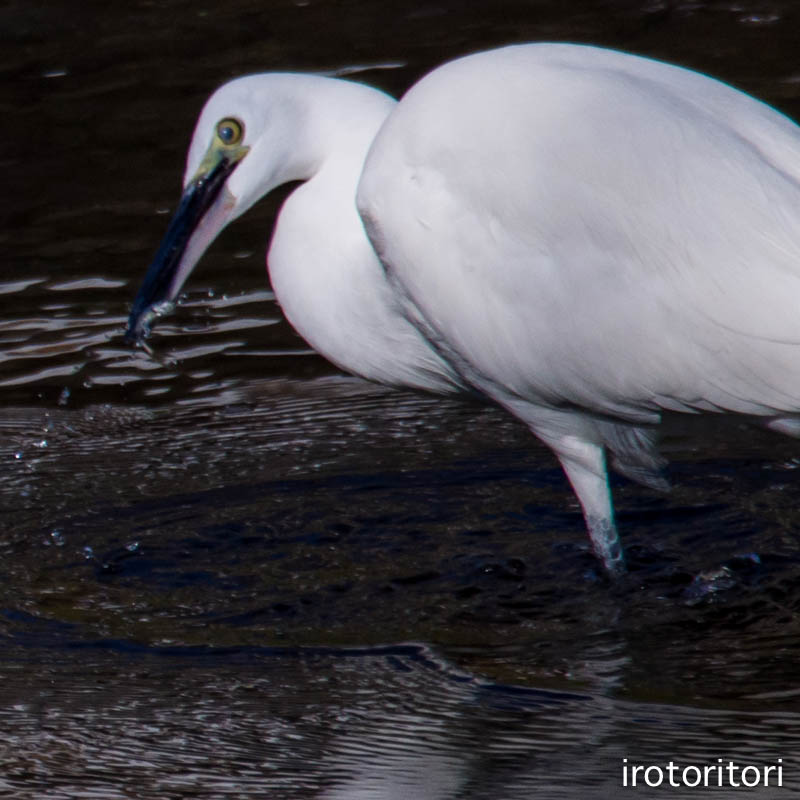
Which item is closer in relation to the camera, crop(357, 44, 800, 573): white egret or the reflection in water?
the reflection in water

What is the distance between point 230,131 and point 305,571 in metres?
0.90

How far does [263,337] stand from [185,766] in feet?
7.37

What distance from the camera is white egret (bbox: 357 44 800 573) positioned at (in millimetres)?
2881

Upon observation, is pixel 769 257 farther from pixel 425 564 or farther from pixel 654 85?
pixel 425 564

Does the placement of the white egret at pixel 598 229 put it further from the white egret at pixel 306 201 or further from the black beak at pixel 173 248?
the black beak at pixel 173 248

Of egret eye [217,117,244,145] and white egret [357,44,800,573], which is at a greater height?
egret eye [217,117,244,145]

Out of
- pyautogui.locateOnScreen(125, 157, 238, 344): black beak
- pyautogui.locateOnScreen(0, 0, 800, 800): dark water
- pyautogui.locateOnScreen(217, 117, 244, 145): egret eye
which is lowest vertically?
pyautogui.locateOnScreen(0, 0, 800, 800): dark water

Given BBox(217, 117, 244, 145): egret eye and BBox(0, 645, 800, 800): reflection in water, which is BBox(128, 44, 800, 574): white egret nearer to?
BBox(217, 117, 244, 145): egret eye

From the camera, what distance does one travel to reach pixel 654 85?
3.10 meters

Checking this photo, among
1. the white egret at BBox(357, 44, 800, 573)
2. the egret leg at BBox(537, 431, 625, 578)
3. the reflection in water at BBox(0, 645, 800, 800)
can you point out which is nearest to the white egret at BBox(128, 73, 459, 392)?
the white egret at BBox(357, 44, 800, 573)

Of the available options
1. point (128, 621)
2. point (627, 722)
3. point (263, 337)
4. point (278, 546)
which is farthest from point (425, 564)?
point (263, 337)

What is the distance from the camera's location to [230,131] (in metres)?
3.17

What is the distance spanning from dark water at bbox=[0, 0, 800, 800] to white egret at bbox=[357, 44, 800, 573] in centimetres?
36

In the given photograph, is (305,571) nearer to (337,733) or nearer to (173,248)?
Result: (173,248)
